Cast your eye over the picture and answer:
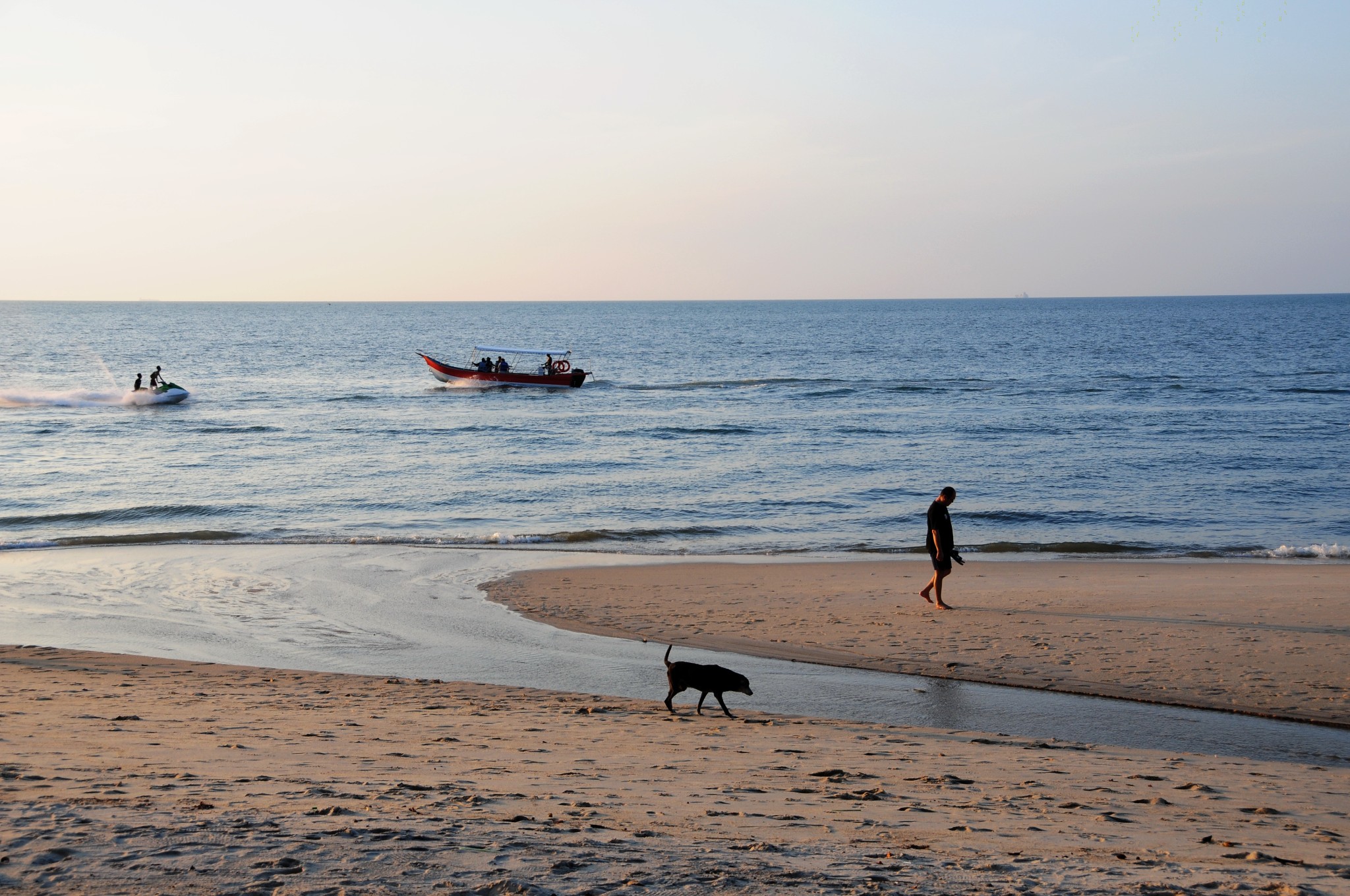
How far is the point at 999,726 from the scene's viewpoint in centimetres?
895

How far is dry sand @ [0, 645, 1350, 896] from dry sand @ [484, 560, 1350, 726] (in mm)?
2559

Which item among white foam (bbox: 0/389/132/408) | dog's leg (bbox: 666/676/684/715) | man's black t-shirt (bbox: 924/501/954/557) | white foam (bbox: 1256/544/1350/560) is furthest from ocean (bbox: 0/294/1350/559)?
dog's leg (bbox: 666/676/684/715)

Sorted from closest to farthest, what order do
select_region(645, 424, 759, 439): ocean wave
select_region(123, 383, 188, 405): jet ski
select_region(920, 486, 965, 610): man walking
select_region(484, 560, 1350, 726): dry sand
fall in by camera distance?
select_region(484, 560, 1350, 726): dry sand, select_region(920, 486, 965, 610): man walking, select_region(645, 424, 759, 439): ocean wave, select_region(123, 383, 188, 405): jet ski

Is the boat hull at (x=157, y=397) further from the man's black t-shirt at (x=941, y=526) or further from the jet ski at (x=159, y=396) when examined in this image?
the man's black t-shirt at (x=941, y=526)

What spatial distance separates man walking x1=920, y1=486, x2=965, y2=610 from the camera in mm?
13070

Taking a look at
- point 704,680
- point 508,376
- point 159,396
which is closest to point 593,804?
A: point 704,680

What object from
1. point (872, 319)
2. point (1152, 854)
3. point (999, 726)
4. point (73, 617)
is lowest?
point (73, 617)

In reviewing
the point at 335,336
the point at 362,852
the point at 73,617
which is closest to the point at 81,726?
the point at 362,852

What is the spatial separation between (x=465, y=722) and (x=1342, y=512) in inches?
877

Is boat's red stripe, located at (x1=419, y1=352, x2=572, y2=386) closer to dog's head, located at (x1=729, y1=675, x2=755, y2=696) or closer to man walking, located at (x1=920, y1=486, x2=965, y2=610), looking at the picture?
man walking, located at (x1=920, y1=486, x2=965, y2=610)

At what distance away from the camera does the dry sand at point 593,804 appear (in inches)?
179

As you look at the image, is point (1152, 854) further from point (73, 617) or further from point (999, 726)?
point (73, 617)

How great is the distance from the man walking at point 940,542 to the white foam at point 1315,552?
30.6 ft

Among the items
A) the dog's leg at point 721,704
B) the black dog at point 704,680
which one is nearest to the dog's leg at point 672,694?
the black dog at point 704,680
